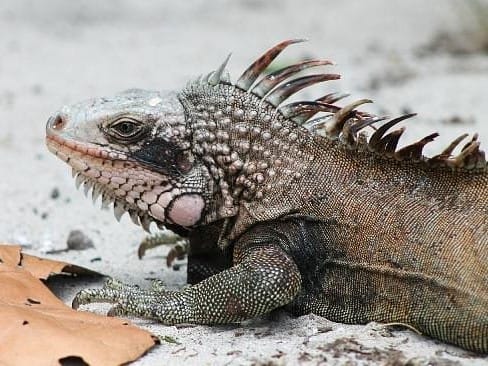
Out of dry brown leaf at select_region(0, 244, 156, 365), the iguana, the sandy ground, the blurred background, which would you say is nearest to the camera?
dry brown leaf at select_region(0, 244, 156, 365)

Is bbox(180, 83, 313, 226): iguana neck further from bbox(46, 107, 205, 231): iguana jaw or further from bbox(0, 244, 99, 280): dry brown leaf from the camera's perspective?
bbox(0, 244, 99, 280): dry brown leaf

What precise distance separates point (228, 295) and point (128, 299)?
0.64 metres

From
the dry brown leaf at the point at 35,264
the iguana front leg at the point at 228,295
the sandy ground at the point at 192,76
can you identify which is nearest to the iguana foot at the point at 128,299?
the iguana front leg at the point at 228,295

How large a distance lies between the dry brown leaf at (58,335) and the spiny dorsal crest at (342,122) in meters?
1.72

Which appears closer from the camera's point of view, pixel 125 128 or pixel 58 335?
pixel 58 335

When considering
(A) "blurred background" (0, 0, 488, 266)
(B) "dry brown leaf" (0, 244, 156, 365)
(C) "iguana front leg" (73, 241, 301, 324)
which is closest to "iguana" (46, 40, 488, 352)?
(C) "iguana front leg" (73, 241, 301, 324)

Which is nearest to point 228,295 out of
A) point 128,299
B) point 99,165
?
point 128,299

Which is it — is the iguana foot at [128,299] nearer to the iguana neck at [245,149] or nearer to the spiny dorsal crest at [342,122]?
the iguana neck at [245,149]

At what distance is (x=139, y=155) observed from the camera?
597 centimetres

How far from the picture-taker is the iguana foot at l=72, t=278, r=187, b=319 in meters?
5.73

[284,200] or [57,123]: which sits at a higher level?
[57,123]

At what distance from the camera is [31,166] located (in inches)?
394

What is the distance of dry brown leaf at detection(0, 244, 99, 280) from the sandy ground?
0.52 feet

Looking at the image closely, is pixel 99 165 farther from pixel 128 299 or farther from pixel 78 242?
pixel 78 242
